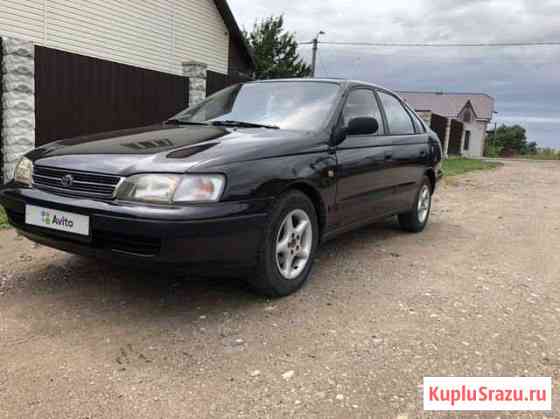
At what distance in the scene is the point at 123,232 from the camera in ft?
9.32

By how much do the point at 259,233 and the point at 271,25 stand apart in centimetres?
3214

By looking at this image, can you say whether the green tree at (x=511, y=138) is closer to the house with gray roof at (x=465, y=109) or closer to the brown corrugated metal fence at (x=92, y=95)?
the house with gray roof at (x=465, y=109)

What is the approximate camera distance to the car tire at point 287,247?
129 inches

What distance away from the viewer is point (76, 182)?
312 cm

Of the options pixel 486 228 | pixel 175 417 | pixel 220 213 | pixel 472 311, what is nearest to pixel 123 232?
pixel 220 213

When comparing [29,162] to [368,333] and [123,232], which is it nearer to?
[123,232]

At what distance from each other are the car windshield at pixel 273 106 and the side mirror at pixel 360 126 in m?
0.21

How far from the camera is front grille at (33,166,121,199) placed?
2.98 m

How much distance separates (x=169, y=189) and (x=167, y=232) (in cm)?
25

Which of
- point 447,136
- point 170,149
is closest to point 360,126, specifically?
point 170,149

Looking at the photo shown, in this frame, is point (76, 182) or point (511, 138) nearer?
point (76, 182)

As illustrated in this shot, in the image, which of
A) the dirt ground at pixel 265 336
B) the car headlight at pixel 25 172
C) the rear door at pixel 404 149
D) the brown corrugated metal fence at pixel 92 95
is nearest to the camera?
the dirt ground at pixel 265 336

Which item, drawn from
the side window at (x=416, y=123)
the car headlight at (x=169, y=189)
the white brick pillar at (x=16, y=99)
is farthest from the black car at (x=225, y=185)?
the white brick pillar at (x=16, y=99)

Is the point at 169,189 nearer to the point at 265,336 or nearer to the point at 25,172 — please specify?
the point at 265,336
